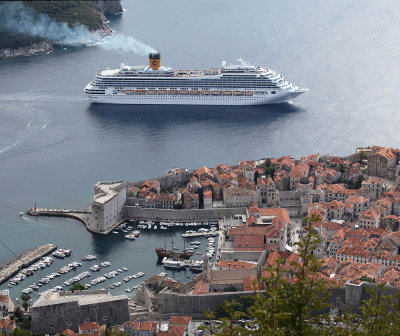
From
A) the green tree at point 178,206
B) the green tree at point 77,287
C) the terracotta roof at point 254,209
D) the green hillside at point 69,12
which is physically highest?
the green hillside at point 69,12

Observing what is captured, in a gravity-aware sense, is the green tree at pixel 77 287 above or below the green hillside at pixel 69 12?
below

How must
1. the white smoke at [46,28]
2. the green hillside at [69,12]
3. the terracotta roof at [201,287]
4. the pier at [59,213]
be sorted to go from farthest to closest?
1. the green hillside at [69,12]
2. the white smoke at [46,28]
3. the pier at [59,213]
4. the terracotta roof at [201,287]

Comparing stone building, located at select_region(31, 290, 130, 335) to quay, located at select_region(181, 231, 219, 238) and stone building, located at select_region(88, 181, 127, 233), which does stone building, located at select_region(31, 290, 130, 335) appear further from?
stone building, located at select_region(88, 181, 127, 233)

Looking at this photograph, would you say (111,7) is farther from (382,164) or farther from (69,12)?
(382,164)

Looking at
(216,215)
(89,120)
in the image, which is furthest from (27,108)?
(216,215)

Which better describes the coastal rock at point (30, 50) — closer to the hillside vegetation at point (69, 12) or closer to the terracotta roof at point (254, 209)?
the hillside vegetation at point (69, 12)

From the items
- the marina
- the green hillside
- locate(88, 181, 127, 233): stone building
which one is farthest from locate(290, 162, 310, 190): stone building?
the green hillside

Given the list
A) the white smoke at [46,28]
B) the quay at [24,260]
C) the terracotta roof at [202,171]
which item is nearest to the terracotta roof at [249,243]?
the terracotta roof at [202,171]
